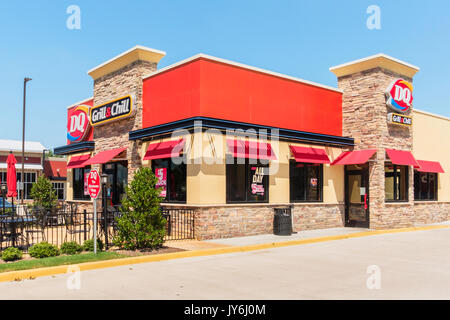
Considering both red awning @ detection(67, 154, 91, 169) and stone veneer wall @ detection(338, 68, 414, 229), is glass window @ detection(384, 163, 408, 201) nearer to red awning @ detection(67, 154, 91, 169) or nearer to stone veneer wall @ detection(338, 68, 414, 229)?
stone veneer wall @ detection(338, 68, 414, 229)

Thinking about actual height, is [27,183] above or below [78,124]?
below

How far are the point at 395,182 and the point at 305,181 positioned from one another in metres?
4.76

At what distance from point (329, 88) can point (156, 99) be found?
7728mm

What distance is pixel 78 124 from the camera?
23016 millimetres

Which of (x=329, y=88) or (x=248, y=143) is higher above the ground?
(x=329, y=88)

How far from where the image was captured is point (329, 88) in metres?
19.5

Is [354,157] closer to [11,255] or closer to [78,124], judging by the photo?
[11,255]

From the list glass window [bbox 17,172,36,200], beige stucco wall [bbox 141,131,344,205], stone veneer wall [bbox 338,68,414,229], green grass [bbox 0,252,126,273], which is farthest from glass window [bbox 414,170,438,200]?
glass window [bbox 17,172,36,200]

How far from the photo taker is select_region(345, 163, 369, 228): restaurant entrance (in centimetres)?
1916

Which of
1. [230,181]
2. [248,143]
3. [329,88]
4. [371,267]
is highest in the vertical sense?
[329,88]


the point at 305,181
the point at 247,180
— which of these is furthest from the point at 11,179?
the point at 305,181

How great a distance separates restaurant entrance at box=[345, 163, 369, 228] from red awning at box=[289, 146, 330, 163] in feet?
6.02

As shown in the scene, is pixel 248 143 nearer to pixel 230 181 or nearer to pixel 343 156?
pixel 230 181
